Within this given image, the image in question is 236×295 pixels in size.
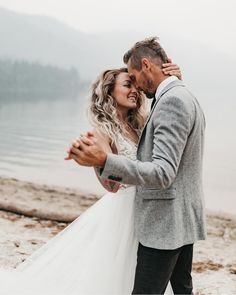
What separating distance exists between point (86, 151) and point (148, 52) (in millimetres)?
757

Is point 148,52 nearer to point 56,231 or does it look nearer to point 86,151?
point 86,151

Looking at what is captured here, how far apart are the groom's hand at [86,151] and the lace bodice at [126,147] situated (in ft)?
3.55

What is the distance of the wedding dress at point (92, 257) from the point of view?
3020mm

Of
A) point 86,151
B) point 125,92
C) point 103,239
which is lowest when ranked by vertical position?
point 103,239

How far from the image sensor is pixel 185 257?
290 cm

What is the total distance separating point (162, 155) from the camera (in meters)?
2.21

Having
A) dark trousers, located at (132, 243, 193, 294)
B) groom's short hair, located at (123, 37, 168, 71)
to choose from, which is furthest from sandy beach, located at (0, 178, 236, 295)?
groom's short hair, located at (123, 37, 168, 71)

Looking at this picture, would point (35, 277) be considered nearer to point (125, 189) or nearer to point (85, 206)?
point (125, 189)

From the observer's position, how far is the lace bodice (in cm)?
323

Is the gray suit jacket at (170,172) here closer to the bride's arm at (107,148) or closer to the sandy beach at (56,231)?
the bride's arm at (107,148)

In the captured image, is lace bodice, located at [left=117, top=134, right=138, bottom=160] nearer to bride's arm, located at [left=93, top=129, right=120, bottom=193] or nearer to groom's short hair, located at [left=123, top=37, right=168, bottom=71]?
bride's arm, located at [left=93, top=129, right=120, bottom=193]

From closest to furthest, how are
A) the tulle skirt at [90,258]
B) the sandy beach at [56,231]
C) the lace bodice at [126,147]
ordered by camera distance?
the tulle skirt at [90,258] < the lace bodice at [126,147] < the sandy beach at [56,231]

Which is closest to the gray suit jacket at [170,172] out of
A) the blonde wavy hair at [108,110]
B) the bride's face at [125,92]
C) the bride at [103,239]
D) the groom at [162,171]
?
the groom at [162,171]

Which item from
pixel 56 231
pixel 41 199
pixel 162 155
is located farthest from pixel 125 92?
pixel 41 199
